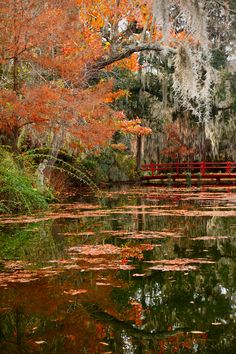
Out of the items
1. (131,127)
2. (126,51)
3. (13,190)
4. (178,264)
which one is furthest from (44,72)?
(131,127)

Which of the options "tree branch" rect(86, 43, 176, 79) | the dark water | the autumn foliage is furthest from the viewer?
"tree branch" rect(86, 43, 176, 79)

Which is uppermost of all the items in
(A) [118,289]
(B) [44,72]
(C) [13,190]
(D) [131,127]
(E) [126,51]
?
(E) [126,51]

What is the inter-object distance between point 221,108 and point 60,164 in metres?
8.60

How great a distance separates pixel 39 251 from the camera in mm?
6457

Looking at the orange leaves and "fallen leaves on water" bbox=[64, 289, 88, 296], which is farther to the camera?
the orange leaves

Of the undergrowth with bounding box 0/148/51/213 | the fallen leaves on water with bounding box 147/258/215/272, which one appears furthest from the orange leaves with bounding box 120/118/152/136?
the fallen leaves on water with bounding box 147/258/215/272

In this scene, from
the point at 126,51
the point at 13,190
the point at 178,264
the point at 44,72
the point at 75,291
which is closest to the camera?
the point at 75,291

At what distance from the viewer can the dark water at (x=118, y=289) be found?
10.8 feet

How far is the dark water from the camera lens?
329 centimetres

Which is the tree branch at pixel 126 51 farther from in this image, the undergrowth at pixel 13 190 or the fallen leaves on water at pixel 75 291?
the fallen leaves on water at pixel 75 291

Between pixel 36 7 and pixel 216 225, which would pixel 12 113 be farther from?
pixel 216 225

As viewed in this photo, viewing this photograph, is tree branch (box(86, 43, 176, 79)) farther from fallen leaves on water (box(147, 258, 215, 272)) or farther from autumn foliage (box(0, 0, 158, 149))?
fallen leaves on water (box(147, 258, 215, 272))

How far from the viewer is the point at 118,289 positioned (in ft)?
14.8

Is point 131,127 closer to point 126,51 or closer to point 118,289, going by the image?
point 126,51
